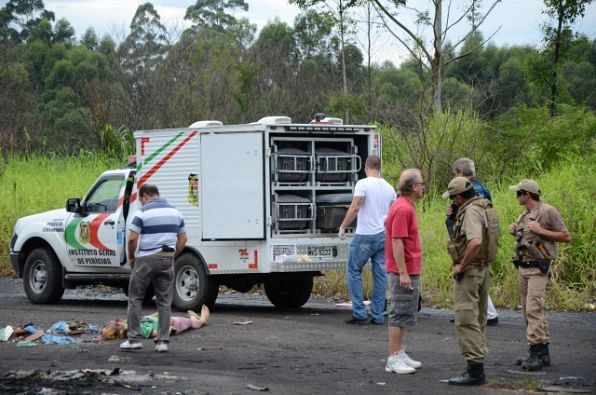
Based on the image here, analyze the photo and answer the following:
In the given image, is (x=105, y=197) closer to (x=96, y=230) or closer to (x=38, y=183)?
(x=96, y=230)

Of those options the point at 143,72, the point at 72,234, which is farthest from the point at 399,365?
the point at 143,72

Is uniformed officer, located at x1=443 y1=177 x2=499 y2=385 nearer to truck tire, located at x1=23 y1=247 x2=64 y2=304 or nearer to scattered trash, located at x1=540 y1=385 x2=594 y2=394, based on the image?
scattered trash, located at x1=540 y1=385 x2=594 y2=394

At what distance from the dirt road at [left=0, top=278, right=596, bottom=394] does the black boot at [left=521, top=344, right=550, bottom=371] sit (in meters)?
0.12

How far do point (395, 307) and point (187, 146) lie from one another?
232 inches

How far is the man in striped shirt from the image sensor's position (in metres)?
11.9

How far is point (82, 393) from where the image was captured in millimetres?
9039

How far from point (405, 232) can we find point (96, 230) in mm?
7233

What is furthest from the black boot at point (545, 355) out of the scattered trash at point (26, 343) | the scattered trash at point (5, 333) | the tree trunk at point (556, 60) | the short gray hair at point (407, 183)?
the tree trunk at point (556, 60)

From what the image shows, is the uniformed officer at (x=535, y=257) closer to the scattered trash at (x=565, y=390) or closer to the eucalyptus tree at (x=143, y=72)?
the scattered trash at (x=565, y=390)

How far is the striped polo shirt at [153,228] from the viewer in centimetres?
1188

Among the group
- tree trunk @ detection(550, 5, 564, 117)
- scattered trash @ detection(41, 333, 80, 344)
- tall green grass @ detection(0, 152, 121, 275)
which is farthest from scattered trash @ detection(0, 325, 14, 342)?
tree trunk @ detection(550, 5, 564, 117)

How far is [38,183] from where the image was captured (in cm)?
2603

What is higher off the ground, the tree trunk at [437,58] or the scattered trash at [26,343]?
the tree trunk at [437,58]

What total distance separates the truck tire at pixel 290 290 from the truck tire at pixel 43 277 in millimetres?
3209
